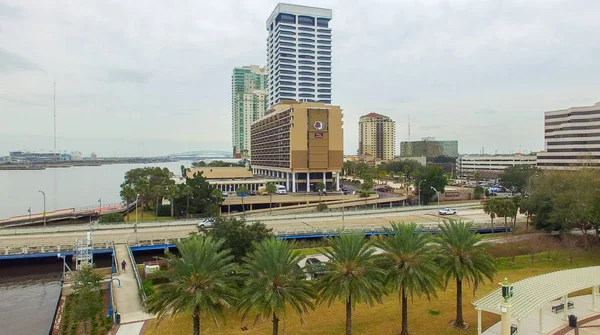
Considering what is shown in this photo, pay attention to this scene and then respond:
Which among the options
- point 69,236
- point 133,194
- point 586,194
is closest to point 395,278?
point 586,194

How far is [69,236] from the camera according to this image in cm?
5091

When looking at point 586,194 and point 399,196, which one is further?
point 399,196

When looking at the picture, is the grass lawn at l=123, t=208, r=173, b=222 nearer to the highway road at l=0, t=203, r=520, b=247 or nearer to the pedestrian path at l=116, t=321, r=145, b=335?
the highway road at l=0, t=203, r=520, b=247

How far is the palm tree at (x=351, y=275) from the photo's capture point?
1998 centimetres

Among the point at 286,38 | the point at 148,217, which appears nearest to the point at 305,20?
the point at 286,38

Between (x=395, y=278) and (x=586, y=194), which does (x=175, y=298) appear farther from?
(x=586, y=194)

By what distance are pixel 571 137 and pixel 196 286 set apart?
131075 mm

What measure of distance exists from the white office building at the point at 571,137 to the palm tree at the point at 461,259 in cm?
10227

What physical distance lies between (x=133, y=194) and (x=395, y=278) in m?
66.2

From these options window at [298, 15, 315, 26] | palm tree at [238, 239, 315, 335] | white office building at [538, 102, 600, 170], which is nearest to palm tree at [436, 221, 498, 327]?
palm tree at [238, 239, 315, 335]

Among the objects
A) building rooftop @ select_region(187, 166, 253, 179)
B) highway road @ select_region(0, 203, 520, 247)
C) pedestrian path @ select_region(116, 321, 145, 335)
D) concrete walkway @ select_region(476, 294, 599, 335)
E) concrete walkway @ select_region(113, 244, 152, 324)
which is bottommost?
pedestrian path @ select_region(116, 321, 145, 335)

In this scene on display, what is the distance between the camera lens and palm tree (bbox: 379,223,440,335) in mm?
21016

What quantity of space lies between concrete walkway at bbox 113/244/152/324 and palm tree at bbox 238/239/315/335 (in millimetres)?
10862

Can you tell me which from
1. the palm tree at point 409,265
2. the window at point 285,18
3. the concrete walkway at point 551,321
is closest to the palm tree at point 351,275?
the palm tree at point 409,265
